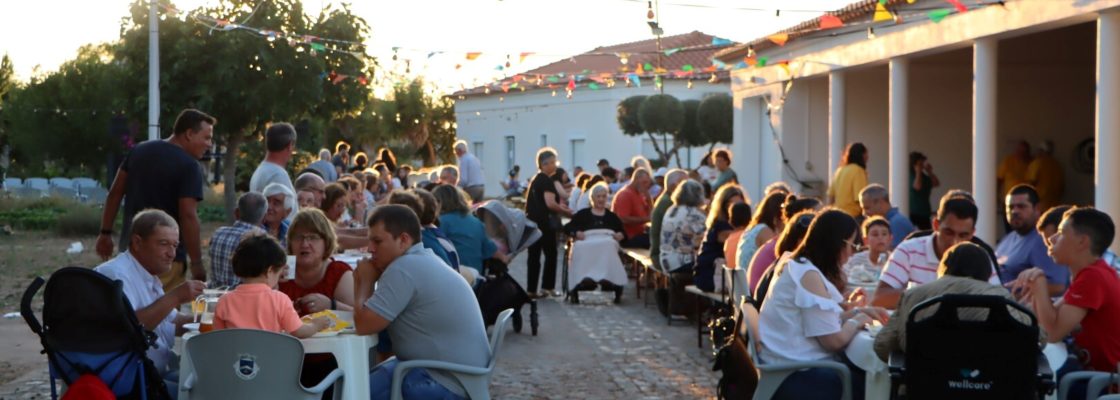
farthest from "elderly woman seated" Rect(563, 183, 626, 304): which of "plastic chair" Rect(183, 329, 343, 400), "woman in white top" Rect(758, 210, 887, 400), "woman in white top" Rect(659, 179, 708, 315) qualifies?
"plastic chair" Rect(183, 329, 343, 400)

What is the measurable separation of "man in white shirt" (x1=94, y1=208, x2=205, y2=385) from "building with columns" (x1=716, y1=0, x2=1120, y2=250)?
31.0ft

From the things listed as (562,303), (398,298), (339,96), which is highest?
(339,96)

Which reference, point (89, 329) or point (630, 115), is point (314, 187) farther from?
point (630, 115)

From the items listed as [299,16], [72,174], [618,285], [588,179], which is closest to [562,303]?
[618,285]

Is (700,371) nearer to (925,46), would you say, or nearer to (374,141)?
(925,46)

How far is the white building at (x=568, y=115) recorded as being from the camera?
4638 centimetres

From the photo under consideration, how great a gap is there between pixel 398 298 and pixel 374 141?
2299 inches

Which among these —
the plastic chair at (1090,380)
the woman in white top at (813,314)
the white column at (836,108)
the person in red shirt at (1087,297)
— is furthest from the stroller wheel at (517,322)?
the white column at (836,108)

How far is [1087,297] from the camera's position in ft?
20.5

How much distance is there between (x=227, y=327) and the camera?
6031 mm

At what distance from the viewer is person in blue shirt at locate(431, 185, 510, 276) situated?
38.3 ft

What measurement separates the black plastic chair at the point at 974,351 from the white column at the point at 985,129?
10312mm

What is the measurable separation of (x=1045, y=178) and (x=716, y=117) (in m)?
22.0

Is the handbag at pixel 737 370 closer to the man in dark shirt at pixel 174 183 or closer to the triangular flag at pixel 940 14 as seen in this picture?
the man in dark shirt at pixel 174 183
